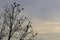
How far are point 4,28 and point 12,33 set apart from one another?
1.63 metres

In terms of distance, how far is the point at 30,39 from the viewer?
80.2ft

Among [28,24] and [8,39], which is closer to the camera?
[8,39]

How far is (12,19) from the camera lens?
2464 cm

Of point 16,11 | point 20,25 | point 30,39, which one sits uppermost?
point 16,11

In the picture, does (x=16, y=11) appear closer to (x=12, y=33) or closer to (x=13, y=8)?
(x=13, y=8)

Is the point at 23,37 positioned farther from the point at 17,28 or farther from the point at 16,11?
the point at 16,11

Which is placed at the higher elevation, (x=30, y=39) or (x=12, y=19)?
(x=12, y=19)

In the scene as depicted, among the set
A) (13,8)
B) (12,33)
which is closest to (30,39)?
(12,33)

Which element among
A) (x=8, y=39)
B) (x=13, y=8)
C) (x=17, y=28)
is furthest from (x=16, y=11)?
(x=8, y=39)

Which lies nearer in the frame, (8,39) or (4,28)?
(8,39)

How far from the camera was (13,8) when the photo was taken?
24719 mm

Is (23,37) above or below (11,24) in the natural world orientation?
below

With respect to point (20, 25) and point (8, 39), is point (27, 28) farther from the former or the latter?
point (8, 39)

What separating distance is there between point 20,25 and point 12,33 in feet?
5.37
